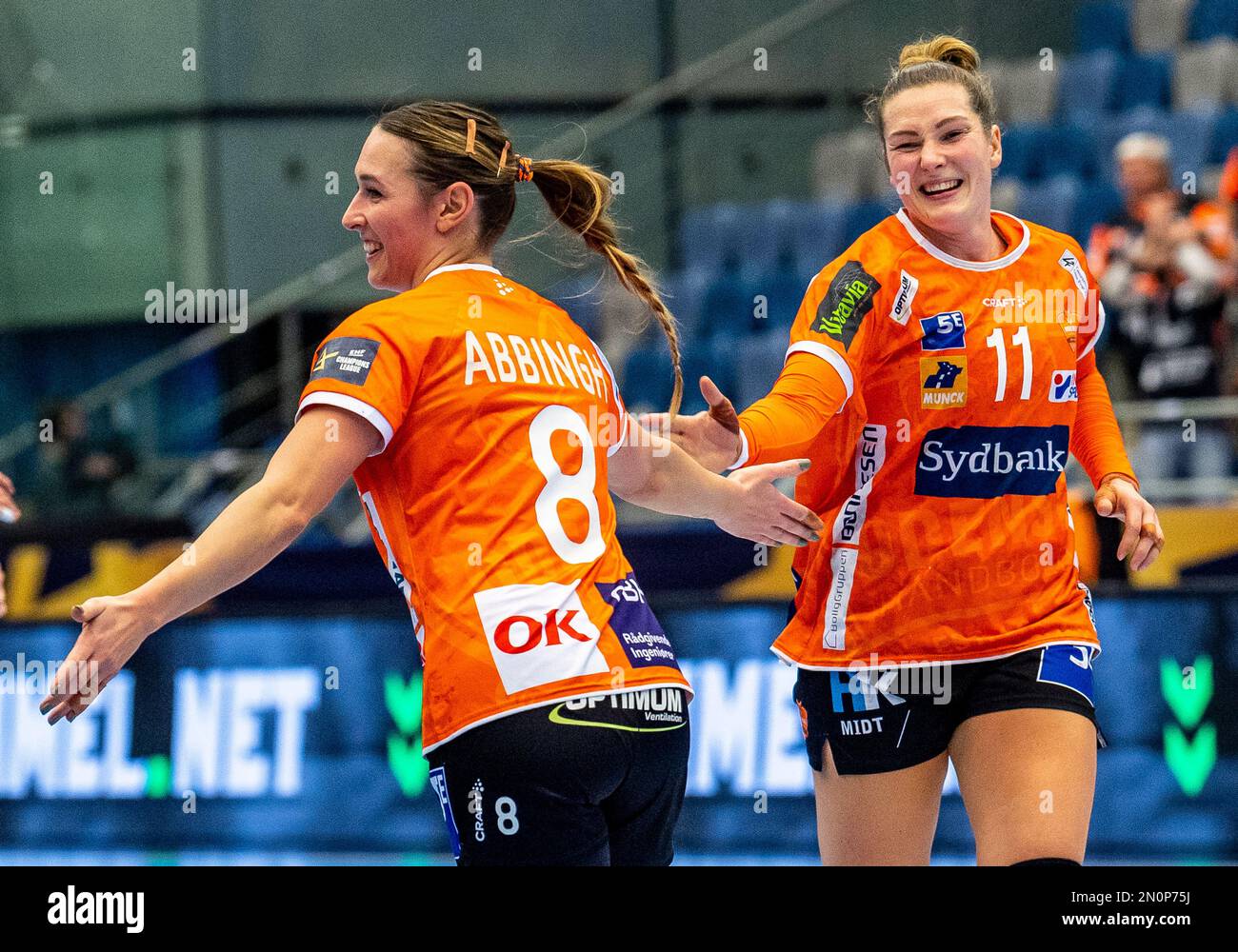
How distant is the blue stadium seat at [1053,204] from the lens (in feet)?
30.8

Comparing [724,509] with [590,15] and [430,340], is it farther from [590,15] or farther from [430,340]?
[590,15]

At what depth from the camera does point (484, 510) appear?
2.45 metres

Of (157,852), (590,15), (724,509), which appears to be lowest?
(157,852)

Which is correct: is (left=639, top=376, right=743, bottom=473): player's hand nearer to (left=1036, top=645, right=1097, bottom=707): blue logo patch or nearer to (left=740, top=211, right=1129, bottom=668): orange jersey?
(left=740, top=211, right=1129, bottom=668): orange jersey

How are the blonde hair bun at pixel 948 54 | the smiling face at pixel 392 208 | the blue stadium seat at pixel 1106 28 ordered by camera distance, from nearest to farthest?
1. the smiling face at pixel 392 208
2. the blonde hair bun at pixel 948 54
3. the blue stadium seat at pixel 1106 28

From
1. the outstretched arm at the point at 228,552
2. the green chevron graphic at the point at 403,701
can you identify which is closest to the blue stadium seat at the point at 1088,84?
the green chevron graphic at the point at 403,701

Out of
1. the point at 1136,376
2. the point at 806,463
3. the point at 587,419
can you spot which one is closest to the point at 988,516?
the point at 806,463

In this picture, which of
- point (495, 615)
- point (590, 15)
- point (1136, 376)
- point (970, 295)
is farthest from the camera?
point (590, 15)

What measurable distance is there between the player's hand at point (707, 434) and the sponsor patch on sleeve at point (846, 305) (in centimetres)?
28

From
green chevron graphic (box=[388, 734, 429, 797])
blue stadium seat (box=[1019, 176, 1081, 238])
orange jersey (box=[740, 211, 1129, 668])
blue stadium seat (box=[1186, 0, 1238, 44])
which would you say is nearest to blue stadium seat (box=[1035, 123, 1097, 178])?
blue stadium seat (box=[1019, 176, 1081, 238])

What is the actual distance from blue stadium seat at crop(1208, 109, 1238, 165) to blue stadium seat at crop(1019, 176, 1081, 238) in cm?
78

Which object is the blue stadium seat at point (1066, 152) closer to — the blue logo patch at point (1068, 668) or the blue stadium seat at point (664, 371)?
the blue stadium seat at point (664, 371)

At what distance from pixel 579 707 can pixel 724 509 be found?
716mm

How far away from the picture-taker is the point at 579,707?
2439mm
